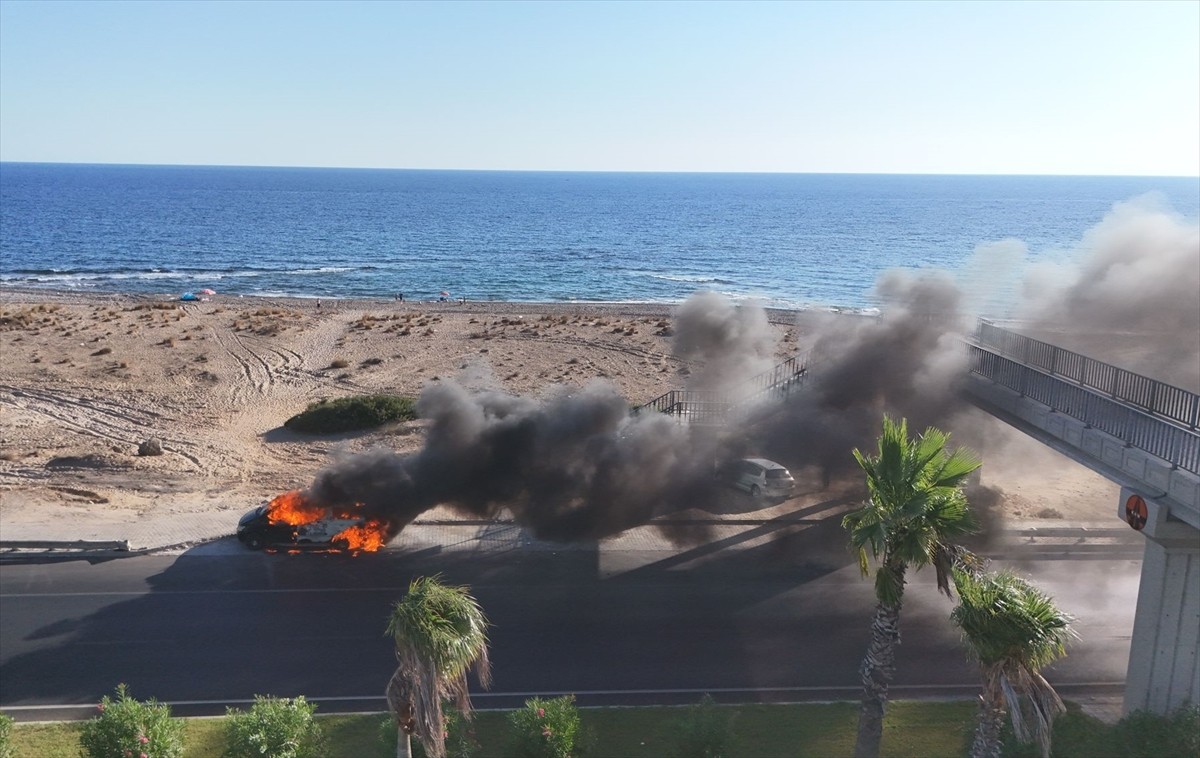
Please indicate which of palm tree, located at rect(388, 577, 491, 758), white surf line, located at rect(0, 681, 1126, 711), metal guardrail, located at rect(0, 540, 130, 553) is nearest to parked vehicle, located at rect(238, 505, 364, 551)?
metal guardrail, located at rect(0, 540, 130, 553)

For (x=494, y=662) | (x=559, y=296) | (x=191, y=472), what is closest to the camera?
(x=494, y=662)

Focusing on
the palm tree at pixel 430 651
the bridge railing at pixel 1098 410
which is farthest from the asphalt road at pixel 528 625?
the palm tree at pixel 430 651

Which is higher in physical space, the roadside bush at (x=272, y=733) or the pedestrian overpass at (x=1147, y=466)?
the pedestrian overpass at (x=1147, y=466)

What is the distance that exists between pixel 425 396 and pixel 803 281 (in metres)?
69.6

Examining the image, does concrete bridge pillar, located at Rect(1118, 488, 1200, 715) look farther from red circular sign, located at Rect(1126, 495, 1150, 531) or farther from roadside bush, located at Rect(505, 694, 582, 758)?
roadside bush, located at Rect(505, 694, 582, 758)

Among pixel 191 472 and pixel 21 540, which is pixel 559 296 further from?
pixel 21 540

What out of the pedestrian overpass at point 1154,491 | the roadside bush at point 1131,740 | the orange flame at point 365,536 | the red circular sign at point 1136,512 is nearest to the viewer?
the roadside bush at point 1131,740

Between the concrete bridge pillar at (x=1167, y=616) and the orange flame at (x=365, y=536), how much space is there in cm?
1566

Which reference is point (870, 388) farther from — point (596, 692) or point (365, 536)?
point (365, 536)

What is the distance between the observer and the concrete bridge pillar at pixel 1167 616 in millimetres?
14344

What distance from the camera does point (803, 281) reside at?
88.4m

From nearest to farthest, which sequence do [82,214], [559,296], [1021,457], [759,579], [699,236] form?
1. [759,579]
2. [1021,457]
3. [559,296]
4. [699,236]
5. [82,214]

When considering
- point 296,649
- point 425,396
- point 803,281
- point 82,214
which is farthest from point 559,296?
point 82,214

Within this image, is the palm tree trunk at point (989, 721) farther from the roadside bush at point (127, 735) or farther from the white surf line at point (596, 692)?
the roadside bush at point (127, 735)
